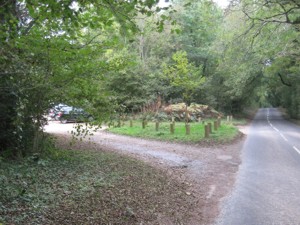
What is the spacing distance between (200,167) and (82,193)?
5.98m

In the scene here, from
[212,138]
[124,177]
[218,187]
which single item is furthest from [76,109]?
[212,138]

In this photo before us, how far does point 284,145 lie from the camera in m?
16.3

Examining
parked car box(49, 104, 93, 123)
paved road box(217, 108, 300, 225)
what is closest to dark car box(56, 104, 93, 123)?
parked car box(49, 104, 93, 123)

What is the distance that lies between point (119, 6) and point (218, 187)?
6.14 metres

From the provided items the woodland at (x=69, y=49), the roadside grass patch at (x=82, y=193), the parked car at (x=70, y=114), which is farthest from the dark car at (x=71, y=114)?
the roadside grass patch at (x=82, y=193)

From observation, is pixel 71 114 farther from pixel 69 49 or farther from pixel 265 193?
pixel 265 193

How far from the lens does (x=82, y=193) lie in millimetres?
5754

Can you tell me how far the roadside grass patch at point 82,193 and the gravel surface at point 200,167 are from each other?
45 centimetres

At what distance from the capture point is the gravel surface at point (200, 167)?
698 cm

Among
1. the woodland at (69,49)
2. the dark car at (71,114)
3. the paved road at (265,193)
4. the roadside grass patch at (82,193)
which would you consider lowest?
the paved road at (265,193)

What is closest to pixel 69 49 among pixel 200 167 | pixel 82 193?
pixel 82 193

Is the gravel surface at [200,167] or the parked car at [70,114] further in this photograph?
the parked car at [70,114]

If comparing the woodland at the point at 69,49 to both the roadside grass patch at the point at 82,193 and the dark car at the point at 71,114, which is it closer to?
the dark car at the point at 71,114

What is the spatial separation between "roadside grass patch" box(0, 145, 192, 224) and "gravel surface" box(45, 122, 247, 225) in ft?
1.48
